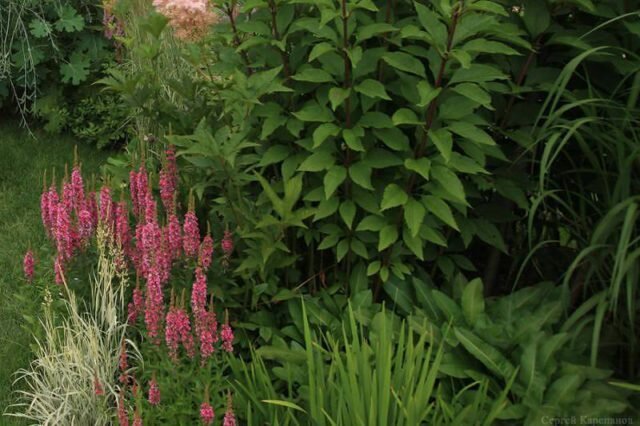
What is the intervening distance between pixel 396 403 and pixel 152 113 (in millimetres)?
1770

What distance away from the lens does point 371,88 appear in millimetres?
2705

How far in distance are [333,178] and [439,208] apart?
399mm

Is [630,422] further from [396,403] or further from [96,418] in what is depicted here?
[96,418]

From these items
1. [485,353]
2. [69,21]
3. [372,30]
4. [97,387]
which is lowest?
[97,387]

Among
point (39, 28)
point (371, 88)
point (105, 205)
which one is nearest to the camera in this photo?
point (371, 88)

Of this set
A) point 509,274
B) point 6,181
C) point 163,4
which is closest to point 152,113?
point 163,4

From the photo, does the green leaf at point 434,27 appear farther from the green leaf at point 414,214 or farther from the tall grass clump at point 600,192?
the green leaf at point 414,214

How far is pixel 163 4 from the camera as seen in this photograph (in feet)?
12.5

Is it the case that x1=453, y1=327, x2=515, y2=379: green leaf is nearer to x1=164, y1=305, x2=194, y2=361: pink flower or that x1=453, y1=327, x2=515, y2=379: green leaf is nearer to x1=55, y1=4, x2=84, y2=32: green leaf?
x1=164, y1=305, x2=194, y2=361: pink flower

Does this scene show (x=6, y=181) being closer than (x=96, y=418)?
No

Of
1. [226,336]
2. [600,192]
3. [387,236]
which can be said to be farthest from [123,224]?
[600,192]

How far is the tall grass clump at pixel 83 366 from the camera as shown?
2781mm

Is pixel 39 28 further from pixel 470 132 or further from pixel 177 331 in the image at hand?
pixel 470 132

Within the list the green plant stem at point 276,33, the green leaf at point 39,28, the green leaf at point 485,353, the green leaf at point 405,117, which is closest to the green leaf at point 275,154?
the green plant stem at point 276,33
